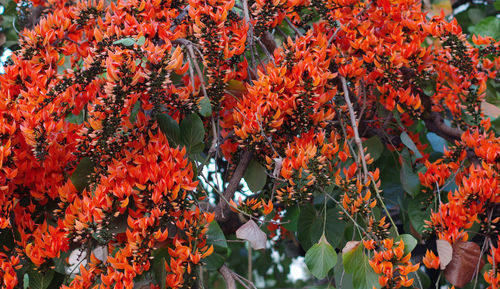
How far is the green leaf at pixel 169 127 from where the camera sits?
116 centimetres

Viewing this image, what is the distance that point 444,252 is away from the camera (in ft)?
3.64

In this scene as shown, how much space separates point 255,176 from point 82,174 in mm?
429

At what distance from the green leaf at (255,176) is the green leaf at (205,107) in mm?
211

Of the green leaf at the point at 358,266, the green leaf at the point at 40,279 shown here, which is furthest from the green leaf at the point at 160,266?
the green leaf at the point at 358,266

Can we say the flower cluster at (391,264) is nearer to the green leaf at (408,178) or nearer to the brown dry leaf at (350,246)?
the brown dry leaf at (350,246)

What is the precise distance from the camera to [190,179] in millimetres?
1054

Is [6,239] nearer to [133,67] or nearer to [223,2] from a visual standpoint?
[133,67]

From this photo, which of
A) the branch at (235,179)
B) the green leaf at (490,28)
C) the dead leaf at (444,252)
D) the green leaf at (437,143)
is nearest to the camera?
the dead leaf at (444,252)

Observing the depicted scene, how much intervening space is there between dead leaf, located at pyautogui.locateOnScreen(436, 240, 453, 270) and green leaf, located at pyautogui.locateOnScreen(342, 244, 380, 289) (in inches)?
7.0

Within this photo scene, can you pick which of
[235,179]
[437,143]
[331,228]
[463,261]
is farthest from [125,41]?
[437,143]

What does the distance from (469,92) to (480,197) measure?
0.31m

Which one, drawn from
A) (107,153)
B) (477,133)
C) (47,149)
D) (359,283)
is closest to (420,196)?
(477,133)

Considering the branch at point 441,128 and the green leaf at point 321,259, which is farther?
the branch at point 441,128

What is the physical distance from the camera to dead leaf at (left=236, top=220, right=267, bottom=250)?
1048 mm
